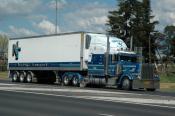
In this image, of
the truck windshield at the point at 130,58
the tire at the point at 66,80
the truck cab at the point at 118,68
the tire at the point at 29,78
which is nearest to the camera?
the truck cab at the point at 118,68

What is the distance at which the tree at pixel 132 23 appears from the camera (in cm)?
9575

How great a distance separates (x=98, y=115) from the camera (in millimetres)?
17672

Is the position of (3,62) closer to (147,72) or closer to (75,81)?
(75,81)

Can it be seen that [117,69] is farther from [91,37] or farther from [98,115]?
[98,115]

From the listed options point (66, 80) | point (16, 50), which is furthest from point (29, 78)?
point (66, 80)

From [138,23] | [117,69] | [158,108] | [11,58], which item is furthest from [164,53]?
[158,108]

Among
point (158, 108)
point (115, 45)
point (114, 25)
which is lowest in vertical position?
point (158, 108)

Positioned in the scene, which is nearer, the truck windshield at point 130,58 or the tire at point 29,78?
the truck windshield at point 130,58

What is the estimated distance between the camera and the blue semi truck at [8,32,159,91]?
124 ft

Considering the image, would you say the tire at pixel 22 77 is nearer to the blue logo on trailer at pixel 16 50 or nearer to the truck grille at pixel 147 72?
the blue logo on trailer at pixel 16 50

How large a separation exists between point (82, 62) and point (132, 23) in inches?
2330

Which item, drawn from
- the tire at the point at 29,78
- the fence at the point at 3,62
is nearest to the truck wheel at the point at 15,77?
the tire at the point at 29,78

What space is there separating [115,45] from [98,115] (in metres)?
22.4

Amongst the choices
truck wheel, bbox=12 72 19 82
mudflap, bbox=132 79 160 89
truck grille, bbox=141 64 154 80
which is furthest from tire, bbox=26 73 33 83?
mudflap, bbox=132 79 160 89
